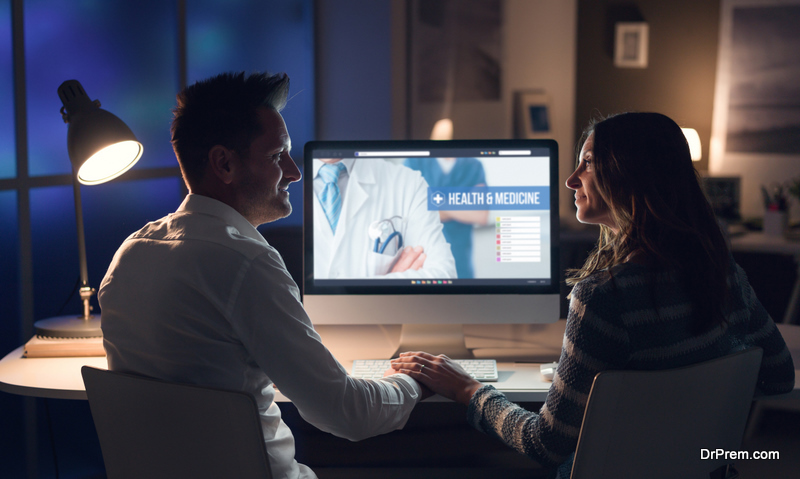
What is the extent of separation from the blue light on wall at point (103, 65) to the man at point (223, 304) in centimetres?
100

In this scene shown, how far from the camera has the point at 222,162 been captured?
47.8 inches

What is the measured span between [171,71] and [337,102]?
1.64m

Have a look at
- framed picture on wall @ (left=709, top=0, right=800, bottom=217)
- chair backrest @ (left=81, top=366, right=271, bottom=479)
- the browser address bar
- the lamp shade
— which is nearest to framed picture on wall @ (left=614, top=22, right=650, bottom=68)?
framed picture on wall @ (left=709, top=0, right=800, bottom=217)

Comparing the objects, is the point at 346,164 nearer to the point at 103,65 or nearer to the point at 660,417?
the point at 660,417

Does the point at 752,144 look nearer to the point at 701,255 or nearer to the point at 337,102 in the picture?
the point at 337,102

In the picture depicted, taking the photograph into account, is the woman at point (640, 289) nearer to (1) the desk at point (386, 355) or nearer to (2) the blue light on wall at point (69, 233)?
(1) the desk at point (386, 355)

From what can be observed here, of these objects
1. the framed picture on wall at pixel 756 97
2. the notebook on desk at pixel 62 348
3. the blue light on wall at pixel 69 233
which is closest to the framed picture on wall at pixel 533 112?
the framed picture on wall at pixel 756 97

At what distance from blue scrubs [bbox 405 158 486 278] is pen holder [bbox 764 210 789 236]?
2.99 metres

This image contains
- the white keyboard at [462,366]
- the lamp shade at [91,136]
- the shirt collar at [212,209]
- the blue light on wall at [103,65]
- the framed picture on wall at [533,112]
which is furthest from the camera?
the framed picture on wall at [533,112]

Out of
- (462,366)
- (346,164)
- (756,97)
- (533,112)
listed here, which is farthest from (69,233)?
(756,97)

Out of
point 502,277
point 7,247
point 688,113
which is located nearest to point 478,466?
point 502,277

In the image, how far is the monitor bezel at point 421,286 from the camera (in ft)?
5.39

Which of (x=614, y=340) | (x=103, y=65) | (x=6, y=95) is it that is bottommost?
(x=614, y=340)

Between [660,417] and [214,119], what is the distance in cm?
92
